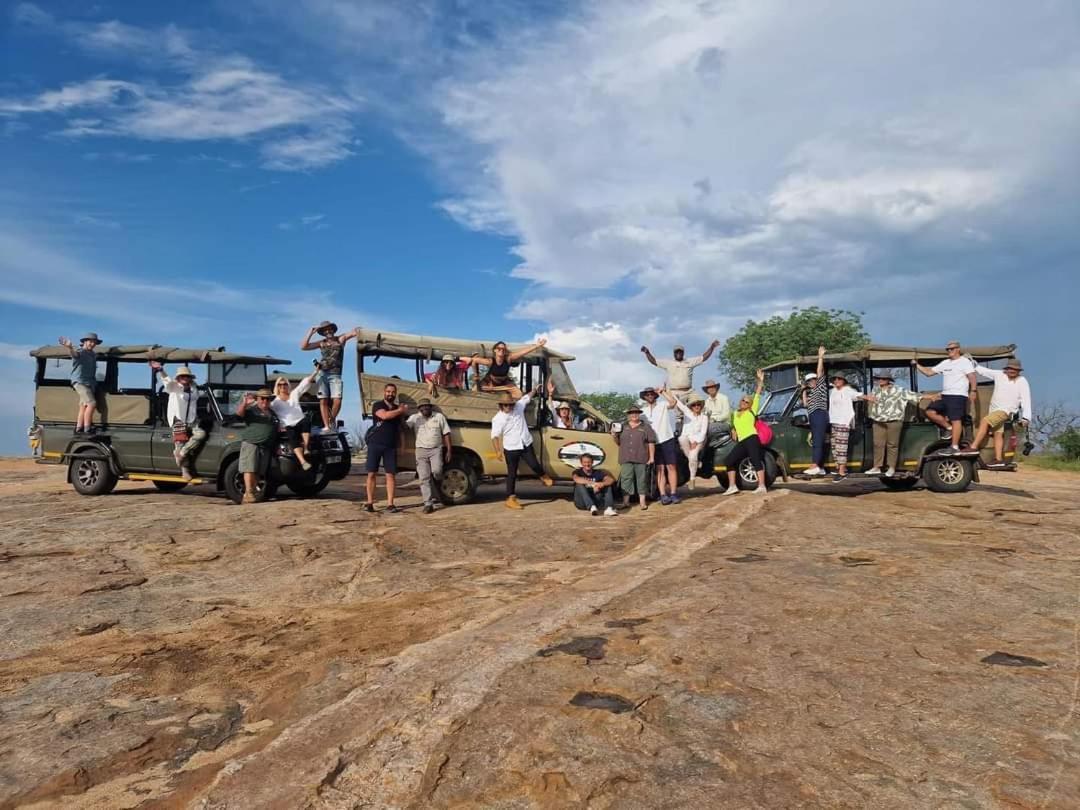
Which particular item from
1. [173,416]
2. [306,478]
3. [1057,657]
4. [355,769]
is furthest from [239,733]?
[173,416]

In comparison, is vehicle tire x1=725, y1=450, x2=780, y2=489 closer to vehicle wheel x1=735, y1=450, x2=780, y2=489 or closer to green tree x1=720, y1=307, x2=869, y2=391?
vehicle wheel x1=735, y1=450, x2=780, y2=489

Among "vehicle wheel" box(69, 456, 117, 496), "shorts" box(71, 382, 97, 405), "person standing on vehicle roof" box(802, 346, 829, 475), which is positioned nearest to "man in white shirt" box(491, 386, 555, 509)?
"person standing on vehicle roof" box(802, 346, 829, 475)

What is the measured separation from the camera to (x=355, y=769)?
2799 mm

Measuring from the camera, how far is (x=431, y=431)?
10.3m

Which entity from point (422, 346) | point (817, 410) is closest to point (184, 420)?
point (422, 346)

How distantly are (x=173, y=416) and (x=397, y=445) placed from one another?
3.60 metres

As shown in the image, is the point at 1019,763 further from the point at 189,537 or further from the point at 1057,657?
the point at 189,537

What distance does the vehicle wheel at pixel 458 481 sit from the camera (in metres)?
11.0

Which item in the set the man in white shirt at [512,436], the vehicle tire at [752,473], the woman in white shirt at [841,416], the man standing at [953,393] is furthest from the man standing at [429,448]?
the man standing at [953,393]

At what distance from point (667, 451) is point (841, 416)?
110 inches

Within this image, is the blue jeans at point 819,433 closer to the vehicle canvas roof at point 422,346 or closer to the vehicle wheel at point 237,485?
the vehicle canvas roof at point 422,346

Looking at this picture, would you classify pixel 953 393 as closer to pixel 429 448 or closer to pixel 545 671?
pixel 429 448

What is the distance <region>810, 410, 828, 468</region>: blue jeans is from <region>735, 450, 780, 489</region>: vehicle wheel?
0.63 metres

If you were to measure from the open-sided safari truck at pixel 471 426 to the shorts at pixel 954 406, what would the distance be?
191 inches
